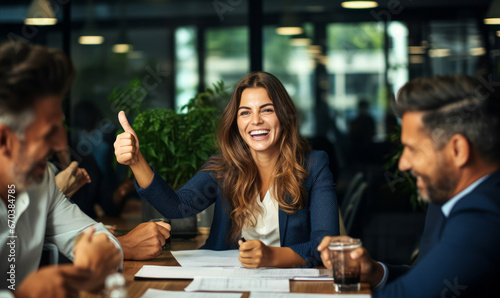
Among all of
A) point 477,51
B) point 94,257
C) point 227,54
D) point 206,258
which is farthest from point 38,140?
point 477,51

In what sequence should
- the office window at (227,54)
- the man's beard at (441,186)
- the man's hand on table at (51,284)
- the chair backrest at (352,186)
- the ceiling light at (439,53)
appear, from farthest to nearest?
1. the office window at (227,54)
2. the ceiling light at (439,53)
3. the chair backrest at (352,186)
4. the man's beard at (441,186)
5. the man's hand on table at (51,284)

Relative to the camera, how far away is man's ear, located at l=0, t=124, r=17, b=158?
1396 mm

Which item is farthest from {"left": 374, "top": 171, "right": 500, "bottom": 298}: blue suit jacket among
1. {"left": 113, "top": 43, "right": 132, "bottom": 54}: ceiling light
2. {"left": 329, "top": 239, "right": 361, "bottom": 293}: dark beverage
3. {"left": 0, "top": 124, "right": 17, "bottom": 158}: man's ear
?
{"left": 113, "top": 43, "right": 132, "bottom": 54}: ceiling light

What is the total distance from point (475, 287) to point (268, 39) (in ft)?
14.4

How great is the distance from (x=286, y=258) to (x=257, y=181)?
69 cm

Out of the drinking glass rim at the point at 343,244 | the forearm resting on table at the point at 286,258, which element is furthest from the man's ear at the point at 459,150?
the forearm resting on table at the point at 286,258

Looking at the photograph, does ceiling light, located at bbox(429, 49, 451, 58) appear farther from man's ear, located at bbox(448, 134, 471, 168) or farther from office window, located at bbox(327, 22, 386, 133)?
man's ear, located at bbox(448, 134, 471, 168)

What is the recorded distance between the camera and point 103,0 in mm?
5953

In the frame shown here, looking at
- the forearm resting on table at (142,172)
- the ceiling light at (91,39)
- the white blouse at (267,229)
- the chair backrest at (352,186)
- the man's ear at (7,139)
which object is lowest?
the chair backrest at (352,186)

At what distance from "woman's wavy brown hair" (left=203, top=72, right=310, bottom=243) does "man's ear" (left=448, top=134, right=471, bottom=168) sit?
89cm

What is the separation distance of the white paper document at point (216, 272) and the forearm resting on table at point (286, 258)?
4cm

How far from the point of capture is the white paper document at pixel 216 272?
1803mm

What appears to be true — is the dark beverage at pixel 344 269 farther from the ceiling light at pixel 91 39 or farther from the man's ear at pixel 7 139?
the ceiling light at pixel 91 39

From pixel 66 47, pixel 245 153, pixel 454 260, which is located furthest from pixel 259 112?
pixel 66 47
